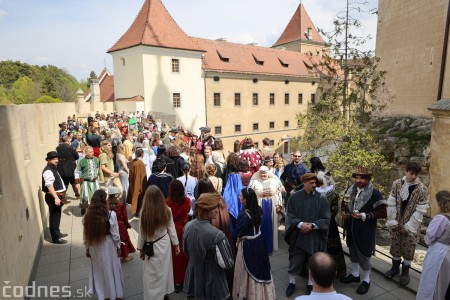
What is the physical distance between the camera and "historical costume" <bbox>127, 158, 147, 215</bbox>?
6.83 metres

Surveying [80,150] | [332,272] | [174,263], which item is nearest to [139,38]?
[80,150]

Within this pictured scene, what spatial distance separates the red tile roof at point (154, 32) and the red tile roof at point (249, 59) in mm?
3217

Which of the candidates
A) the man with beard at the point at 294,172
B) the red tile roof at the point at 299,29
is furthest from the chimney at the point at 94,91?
the red tile roof at the point at 299,29

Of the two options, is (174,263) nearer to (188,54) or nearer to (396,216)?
(396,216)

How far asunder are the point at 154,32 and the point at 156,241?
2666 cm

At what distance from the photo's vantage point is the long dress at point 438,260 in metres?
3.63

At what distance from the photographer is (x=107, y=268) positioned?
4.17 m

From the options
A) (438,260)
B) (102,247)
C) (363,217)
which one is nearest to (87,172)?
(102,247)

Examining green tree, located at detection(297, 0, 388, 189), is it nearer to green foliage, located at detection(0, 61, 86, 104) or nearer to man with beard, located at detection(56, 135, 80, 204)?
man with beard, located at detection(56, 135, 80, 204)

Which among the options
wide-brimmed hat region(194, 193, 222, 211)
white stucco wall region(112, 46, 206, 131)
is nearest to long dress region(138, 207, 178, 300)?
wide-brimmed hat region(194, 193, 222, 211)

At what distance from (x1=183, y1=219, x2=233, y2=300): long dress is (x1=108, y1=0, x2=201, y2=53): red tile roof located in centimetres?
2521

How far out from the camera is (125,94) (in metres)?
27.9

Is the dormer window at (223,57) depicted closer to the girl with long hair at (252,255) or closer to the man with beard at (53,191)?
the man with beard at (53,191)

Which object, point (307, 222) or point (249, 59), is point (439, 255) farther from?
point (249, 59)
